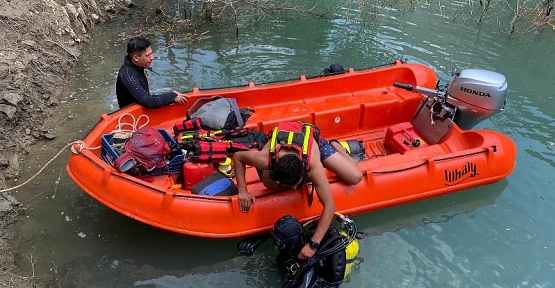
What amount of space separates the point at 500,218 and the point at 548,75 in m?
3.90

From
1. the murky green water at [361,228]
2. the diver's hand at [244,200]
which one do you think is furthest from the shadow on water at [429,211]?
the diver's hand at [244,200]

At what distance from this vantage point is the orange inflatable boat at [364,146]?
356cm

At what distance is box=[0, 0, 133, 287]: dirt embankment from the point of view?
4.46m

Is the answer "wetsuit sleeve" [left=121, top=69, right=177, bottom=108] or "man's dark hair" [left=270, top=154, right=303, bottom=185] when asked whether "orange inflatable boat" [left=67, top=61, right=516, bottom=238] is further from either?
"man's dark hair" [left=270, top=154, right=303, bottom=185]

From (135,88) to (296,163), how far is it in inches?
82.4

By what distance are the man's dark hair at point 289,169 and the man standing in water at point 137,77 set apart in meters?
1.89

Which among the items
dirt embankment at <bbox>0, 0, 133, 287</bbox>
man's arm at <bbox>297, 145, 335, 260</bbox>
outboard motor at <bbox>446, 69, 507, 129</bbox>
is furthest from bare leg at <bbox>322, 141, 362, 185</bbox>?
dirt embankment at <bbox>0, 0, 133, 287</bbox>

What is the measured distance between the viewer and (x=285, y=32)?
8.16 meters

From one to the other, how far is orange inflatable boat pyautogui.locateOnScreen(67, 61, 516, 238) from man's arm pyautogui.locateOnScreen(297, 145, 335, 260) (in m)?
0.52

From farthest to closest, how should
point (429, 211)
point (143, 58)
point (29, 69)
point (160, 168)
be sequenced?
1. point (29, 69)
2. point (429, 211)
3. point (143, 58)
4. point (160, 168)

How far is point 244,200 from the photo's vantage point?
355 centimetres

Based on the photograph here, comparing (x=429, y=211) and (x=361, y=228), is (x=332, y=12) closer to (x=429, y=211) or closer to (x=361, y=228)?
(x=429, y=211)

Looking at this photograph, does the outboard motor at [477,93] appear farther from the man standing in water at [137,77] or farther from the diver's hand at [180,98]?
the man standing in water at [137,77]

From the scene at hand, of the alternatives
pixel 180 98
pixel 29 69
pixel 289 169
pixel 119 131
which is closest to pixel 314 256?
pixel 289 169
